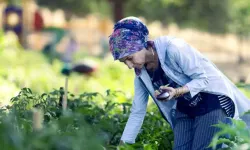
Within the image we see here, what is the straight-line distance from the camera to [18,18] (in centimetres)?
2709

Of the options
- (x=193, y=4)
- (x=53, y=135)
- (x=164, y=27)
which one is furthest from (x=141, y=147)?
(x=164, y=27)

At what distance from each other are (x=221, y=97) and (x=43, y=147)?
1762mm

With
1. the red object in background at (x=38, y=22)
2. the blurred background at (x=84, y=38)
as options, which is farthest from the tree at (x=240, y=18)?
the red object in background at (x=38, y=22)

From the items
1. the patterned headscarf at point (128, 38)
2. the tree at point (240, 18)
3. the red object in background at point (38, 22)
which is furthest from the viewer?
the tree at point (240, 18)

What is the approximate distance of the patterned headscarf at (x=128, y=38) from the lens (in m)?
5.27

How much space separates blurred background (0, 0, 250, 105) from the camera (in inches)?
596

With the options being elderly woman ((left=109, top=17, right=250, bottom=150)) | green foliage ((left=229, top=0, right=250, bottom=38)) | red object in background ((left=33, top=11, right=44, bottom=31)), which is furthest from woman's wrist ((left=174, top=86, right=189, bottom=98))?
green foliage ((left=229, top=0, right=250, bottom=38))

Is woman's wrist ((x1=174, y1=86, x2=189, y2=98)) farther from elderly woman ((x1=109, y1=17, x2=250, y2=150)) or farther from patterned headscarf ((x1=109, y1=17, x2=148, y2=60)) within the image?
patterned headscarf ((x1=109, y1=17, x2=148, y2=60))

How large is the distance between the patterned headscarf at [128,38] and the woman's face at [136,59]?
3cm

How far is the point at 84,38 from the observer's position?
38.2 m

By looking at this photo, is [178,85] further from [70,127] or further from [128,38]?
[70,127]

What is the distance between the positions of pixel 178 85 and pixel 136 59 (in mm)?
416

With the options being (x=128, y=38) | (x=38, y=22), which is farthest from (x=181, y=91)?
(x=38, y=22)

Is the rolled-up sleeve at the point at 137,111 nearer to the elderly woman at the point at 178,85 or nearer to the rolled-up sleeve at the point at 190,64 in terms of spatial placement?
the elderly woman at the point at 178,85
